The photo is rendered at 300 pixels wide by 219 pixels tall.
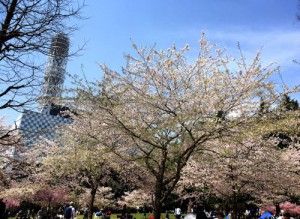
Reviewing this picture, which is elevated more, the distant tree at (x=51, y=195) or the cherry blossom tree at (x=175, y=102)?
the cherry blossom tree at (x=175, y=102)

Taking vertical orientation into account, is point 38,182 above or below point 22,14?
below

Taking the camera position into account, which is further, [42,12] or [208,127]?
[208,127]

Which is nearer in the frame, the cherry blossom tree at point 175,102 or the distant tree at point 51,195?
the cherry blossom tree at point 175,102

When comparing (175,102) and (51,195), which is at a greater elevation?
(175,102)

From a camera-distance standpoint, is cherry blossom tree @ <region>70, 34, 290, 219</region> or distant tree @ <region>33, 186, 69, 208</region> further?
distant tree @ <region>33, 186, 69, 208</region>

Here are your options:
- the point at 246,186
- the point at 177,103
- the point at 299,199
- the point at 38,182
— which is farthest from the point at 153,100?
the point at 299,199

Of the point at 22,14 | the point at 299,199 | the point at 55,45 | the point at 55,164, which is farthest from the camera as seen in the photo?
the point at 299,199

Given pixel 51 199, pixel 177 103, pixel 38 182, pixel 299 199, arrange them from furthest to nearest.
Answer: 1. pixel 51 199
2. pixel 299 199
3. pixel 38 182
4. pixel 177 103

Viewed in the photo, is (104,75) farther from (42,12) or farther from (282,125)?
(282,125)

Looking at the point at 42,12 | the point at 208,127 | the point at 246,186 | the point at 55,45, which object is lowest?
the point at 246,186

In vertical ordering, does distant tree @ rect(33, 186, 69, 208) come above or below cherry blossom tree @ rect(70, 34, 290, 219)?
below

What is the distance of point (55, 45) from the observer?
5.38 metres

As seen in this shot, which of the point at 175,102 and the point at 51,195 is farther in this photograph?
the point at 51,195

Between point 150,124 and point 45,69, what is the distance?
4391 millimetres
